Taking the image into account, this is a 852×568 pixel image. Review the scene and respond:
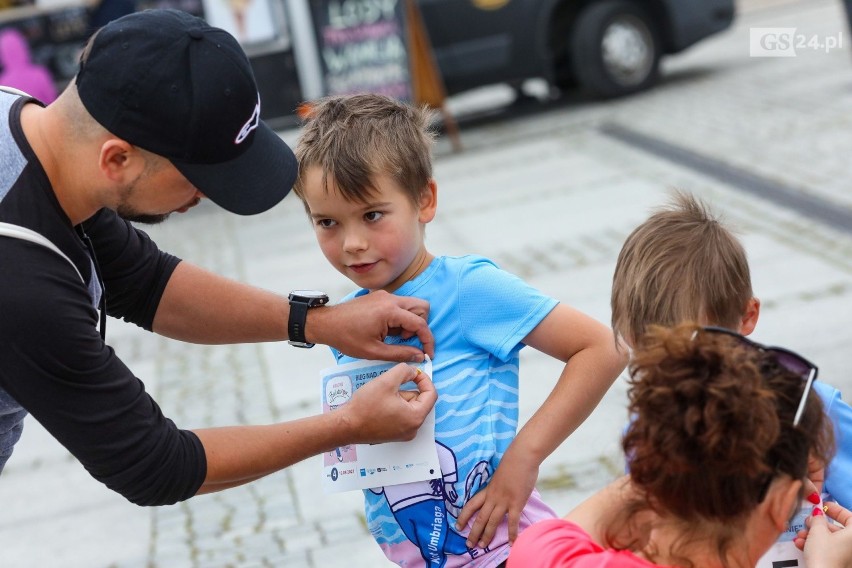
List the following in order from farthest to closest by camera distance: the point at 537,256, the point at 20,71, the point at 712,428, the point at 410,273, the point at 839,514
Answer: the point at 20,71 < the point at 537,256 < the point at 410,273 < the point at 839,514 < the point at 712,428

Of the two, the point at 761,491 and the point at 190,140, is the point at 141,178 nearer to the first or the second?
the point at 190,140

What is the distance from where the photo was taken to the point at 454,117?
12062mm

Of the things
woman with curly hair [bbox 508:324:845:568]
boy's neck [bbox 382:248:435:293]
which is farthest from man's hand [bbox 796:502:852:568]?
boy's neck [bbox 382:248:435:293]

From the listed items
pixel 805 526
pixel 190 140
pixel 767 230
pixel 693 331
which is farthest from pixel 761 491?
pixel 767 230

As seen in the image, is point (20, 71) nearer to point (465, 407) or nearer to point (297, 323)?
point (297, 323)

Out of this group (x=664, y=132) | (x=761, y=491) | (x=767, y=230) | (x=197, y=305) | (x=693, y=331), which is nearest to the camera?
(x=761, y=491)

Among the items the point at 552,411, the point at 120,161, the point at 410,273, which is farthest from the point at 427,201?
the point at 120,161

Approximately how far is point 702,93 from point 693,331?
371 inches

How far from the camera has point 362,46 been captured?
33.8 feet

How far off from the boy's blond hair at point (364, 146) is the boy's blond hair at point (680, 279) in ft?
1.65

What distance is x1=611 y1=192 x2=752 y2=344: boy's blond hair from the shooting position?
7.42 ft

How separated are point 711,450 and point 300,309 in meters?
1.36

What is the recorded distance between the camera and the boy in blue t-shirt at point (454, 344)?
2.37 m

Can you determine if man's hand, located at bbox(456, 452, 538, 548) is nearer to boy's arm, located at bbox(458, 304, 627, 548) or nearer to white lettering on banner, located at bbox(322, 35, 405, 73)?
boy's arm, located at bbox(458, 304, 627, 548)
